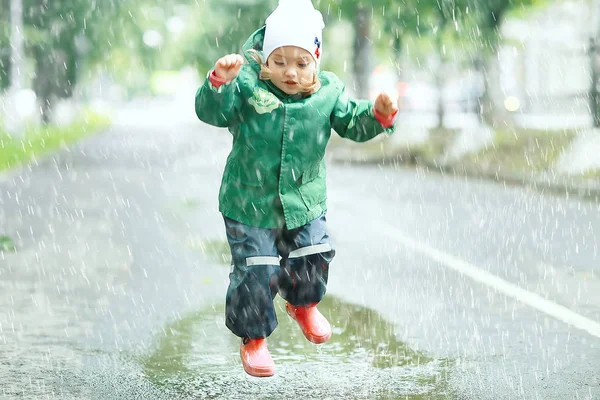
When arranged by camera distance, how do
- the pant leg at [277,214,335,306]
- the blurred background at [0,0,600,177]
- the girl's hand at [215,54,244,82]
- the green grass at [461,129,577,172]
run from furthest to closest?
1. the blurred background at [0,0,600,177]
2. the green grass at [461,129,577,172]
3. the pant leg at [277,214,335,306]
4. the girl's hand at [215,54,244,82]

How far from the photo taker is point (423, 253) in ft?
31.7

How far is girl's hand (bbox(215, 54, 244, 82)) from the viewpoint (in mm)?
4469

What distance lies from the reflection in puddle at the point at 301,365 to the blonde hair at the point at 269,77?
4.32 ft

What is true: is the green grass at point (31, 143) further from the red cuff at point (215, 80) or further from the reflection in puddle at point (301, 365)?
the red cuff at point (215, 80)

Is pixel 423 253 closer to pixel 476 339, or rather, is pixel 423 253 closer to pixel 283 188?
pixel 476 339

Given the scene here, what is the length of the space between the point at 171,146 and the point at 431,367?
27646 mm

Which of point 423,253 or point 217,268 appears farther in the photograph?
point 423,253

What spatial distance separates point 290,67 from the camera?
4617 millimetres

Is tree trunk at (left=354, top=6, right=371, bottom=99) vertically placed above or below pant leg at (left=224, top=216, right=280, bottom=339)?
above

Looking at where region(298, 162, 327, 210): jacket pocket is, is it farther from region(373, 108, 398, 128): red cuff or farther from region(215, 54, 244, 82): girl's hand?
region(215, 54, 244, 82): girl's hand

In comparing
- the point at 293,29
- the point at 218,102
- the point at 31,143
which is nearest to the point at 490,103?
the point at 31,143

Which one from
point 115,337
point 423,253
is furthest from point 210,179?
point 115,337

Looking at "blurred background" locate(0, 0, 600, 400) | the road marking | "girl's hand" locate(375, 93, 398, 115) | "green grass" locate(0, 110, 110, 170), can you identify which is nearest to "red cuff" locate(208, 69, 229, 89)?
"girl's hand" locate(375, 93, 398, 115)

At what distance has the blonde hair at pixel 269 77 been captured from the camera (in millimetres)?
4621
